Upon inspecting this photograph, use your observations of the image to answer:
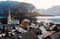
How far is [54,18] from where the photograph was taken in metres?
1.07

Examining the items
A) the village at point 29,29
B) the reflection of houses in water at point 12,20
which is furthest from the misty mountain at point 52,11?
the reflection of houses in water at point 12,20

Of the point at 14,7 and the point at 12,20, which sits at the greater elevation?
the point at 14,7

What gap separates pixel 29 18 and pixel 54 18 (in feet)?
0.84

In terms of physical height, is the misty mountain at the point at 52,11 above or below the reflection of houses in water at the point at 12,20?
above

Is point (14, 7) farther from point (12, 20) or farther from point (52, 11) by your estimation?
point (52, 11)

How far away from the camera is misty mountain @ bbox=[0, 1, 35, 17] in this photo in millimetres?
1081

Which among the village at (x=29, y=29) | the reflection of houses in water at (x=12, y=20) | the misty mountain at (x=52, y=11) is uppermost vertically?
the misty mountain at (x=52, y=11)

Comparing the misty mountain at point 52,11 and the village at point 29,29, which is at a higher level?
the misty mountain at point 52,11

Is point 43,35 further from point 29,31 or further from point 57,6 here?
point 57,6

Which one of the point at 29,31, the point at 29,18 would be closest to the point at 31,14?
the point at 29,18

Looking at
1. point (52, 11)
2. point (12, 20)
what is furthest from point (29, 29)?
point (52, 11)

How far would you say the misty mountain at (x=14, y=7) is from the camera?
1.08 m

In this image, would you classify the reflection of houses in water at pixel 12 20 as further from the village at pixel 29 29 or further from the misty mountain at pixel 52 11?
the misty mountain at pixel 52 11

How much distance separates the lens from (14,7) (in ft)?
3.58
